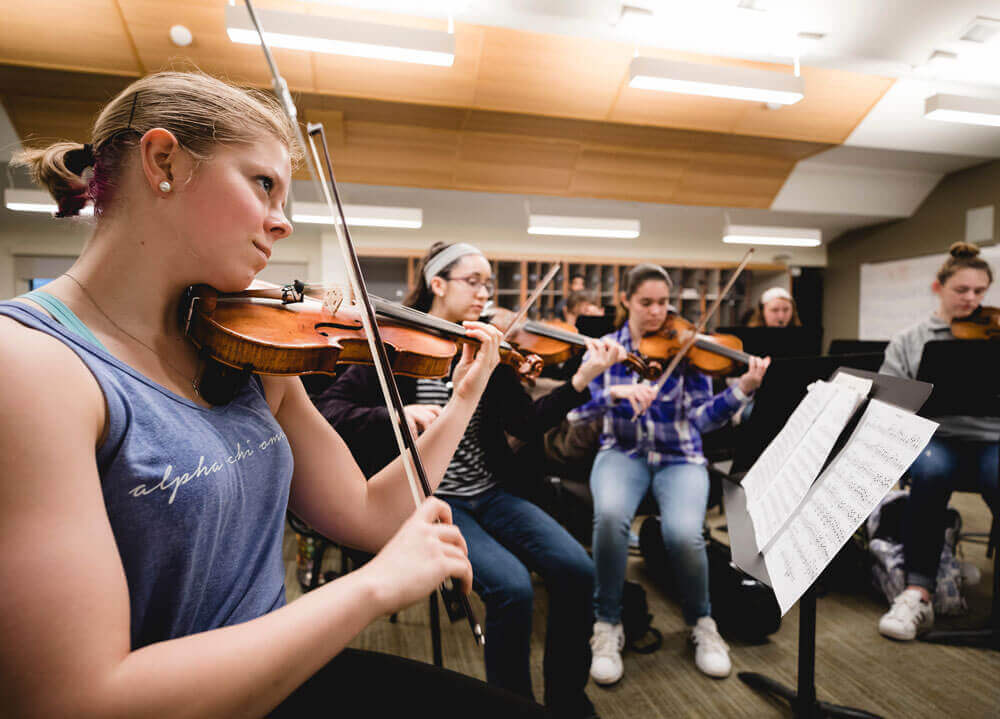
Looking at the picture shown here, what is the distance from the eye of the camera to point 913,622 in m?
2.00

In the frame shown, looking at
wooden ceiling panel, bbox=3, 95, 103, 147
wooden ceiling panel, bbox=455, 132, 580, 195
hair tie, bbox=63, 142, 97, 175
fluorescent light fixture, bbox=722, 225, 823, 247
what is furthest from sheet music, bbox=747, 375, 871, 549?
fluorescent light fixture, bbox=722, 225, 823, 247

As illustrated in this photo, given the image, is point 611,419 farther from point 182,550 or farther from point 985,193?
point 985,193

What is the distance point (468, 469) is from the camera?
169 centimetres

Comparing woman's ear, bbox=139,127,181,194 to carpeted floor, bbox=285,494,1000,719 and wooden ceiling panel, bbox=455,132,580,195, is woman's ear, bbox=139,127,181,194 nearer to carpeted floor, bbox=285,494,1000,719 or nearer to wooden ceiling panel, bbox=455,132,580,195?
carpeted floor, bbox=285,494,1000,719

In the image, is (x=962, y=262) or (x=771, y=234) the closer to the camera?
(x=962, y=262)

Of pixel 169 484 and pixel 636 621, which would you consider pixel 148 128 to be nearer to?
pixel 169 484

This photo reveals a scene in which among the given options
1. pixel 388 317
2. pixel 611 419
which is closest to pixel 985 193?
pixel 611 419

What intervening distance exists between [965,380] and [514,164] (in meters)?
4.32

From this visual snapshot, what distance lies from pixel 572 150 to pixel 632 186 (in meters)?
0.88

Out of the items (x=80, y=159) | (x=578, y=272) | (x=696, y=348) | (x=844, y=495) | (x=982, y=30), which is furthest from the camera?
(x=578, y=272)

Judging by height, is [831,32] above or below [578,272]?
above

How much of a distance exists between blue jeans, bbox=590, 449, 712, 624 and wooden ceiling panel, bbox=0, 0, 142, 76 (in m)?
4.42

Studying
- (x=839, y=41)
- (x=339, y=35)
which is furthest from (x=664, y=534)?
(x=839, y=41)

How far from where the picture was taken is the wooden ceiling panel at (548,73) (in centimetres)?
413
